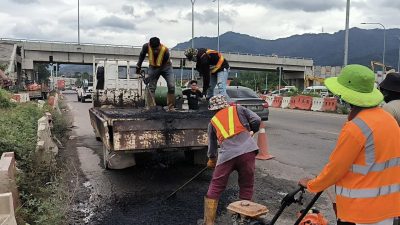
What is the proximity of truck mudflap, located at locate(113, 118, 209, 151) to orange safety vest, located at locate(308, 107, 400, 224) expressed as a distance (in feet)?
13.3

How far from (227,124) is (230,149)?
10.7 inches

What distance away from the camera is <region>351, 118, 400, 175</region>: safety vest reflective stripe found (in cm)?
264

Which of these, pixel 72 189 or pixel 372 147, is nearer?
pixel 372 147

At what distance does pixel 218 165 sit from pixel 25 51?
52.3m

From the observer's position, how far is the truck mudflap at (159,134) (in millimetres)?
6398

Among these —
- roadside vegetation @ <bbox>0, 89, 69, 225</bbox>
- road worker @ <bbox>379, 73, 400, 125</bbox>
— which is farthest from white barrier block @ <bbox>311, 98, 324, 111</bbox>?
road worker @ <bbox>379, 73, 400, 125</bbox>

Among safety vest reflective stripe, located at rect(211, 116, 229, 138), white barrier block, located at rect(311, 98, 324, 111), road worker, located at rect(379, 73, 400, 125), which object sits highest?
road worker, located at rect(379, 73, 400, 125)

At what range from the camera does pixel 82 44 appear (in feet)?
181

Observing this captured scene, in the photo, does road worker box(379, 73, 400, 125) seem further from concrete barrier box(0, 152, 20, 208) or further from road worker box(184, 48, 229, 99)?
road worker box(184, 48, 229, 99)

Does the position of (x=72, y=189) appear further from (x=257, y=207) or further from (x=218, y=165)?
(x=257, y=207)

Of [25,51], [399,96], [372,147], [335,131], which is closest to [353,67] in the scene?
[372,147]

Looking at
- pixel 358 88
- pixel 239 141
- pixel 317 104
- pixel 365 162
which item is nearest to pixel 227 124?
pixel 239 141

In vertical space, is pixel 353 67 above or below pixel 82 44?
below

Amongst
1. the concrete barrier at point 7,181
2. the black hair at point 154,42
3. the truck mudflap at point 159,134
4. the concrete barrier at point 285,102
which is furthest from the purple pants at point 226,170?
the concrete barrier at point 285,102
